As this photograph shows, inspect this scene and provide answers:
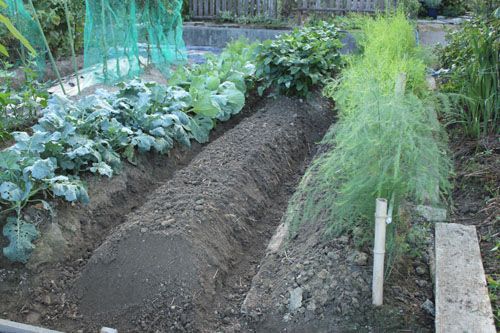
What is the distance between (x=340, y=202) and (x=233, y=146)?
8.02 ft

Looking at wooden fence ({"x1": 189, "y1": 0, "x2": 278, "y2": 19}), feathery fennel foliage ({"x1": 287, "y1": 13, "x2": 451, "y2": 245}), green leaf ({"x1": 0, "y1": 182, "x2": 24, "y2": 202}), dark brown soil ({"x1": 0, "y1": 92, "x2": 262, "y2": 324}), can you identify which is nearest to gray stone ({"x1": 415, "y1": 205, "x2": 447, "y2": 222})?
feathery fennel foliage ({"x1": 287, "y1": 13, "x2": 451, "y2": 245})

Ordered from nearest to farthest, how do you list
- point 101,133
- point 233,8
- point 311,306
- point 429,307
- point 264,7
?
point 429,307, point 311,306, point 101,133, point 264,7, point 233,8

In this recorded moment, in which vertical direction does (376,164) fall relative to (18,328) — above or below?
above

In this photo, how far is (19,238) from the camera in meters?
3.78

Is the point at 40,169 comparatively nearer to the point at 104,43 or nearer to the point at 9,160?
the point at 9,160

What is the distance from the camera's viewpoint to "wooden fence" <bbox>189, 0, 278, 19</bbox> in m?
13.3

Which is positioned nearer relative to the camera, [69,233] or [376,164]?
[376,164]

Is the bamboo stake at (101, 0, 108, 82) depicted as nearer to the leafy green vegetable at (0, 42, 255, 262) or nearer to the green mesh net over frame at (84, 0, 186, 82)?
the green mesh net over frame at (84, 0, 186, 82)

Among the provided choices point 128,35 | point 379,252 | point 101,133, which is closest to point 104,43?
point 128,35

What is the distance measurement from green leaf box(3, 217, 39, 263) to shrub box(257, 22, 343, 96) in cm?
380

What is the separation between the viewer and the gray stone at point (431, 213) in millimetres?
4035

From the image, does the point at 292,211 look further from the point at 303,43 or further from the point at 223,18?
the point at 223,18

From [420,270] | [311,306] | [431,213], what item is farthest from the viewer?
[431,213]

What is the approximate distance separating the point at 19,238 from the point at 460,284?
288 cm
